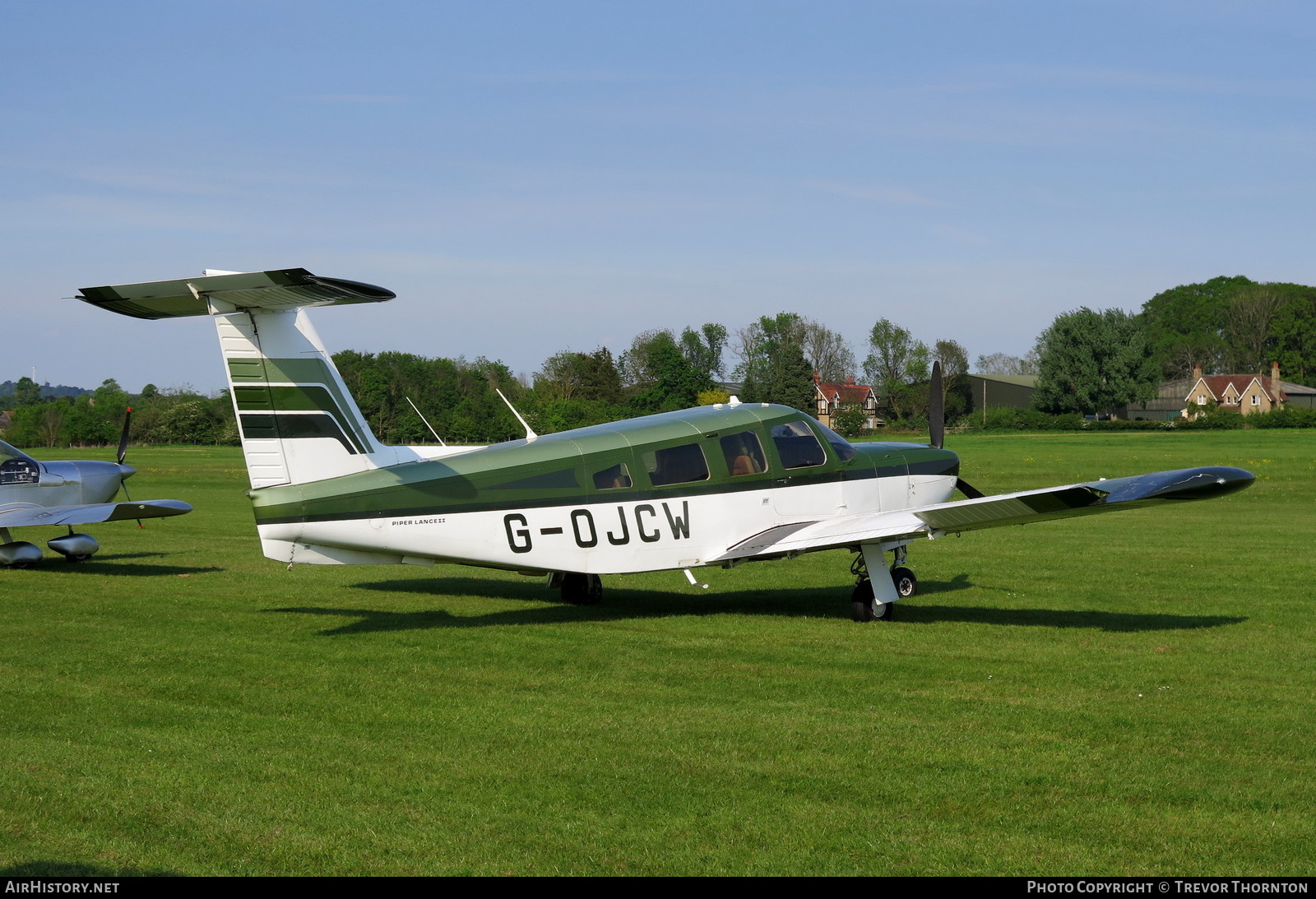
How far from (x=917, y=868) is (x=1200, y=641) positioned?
644cm

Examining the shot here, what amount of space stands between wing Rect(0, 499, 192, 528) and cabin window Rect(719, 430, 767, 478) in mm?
9033

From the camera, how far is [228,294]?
9.62m

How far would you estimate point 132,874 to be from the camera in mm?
4770

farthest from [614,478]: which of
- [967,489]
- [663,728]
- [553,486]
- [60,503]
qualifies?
[60,503]

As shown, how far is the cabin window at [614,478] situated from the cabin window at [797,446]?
1.76m

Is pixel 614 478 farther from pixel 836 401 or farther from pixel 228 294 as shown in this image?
pixel 836 401

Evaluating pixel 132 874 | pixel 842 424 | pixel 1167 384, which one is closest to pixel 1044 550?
pixel 132 874

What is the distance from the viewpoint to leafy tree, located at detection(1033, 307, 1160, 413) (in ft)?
278

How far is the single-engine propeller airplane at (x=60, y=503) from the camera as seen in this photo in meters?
16.7

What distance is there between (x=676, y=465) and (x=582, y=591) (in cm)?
241

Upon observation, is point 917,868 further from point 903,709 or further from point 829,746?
point 903,709

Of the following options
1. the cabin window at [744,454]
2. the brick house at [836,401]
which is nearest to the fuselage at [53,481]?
the cabin window at [744,454]

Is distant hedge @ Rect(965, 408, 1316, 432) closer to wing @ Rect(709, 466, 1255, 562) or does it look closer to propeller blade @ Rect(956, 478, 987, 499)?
propeller blade @ Rect(956, 478, 987, 499)

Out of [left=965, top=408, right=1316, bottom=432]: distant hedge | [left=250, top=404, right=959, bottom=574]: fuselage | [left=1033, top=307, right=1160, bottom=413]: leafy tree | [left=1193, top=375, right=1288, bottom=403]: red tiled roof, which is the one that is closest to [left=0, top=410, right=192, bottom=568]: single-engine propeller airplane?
[left=250, top=404, right=959, bottom=574]: fuselage
